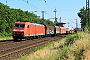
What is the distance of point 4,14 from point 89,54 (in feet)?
173

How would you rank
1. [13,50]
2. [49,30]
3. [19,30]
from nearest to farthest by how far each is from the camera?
[13,50] < [19,30] < [49,30]

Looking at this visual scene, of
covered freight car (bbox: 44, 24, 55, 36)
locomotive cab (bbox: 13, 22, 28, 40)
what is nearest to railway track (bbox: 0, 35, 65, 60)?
locomotive cab (bbox: 13, 22, 28, 40)

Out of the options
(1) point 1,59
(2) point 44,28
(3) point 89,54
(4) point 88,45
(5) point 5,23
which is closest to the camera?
(3) point 89,54

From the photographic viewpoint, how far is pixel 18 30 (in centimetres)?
3756

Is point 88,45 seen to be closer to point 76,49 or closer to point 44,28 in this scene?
point 76,49

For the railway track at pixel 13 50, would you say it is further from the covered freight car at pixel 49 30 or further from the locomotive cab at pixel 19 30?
the covered freight car at pixel 49 30

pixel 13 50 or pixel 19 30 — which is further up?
pixel 19 30

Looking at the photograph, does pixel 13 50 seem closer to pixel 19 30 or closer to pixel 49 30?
pixel 19 30

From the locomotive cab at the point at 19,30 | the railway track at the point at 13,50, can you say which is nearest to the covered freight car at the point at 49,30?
the locomotive cab at the point at 19,30

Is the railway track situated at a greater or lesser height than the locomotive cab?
lesser

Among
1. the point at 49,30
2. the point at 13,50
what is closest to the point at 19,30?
the point at 13,50

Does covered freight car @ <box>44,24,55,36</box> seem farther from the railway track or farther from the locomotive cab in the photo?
the railway track

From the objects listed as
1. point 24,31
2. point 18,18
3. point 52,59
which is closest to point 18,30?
point 24,31

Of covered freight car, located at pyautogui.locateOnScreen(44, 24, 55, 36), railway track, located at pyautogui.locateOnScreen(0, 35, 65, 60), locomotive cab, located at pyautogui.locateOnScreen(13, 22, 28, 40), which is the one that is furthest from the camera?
covered freight car, located at pyautogui.locateOnScreen(44, 24, 55, 36)
